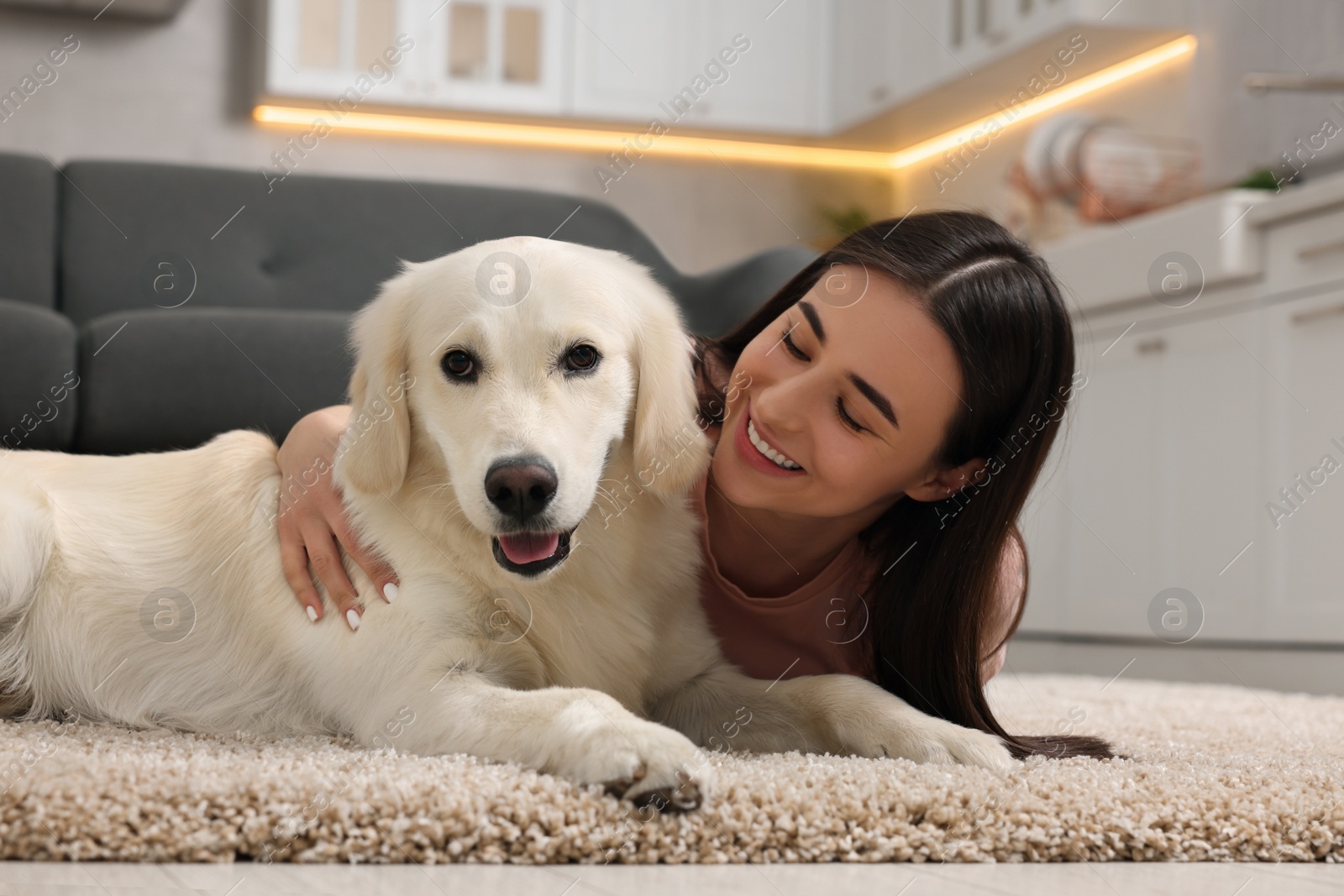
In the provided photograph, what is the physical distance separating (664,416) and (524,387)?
21 cm

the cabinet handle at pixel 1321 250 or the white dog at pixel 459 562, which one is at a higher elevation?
the cabinet handle at pixel 1321 250

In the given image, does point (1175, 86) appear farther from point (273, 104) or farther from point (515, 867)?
point (515, 867)

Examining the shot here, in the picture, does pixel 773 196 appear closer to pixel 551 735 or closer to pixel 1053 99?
pixel 1053 99

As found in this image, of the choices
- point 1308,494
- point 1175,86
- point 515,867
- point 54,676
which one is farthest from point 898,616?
point 1175,86

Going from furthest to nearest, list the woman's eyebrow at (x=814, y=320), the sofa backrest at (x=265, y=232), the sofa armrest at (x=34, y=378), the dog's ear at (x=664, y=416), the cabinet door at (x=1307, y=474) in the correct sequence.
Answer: the sofa backrest at (x=265, y=232), the cabinet door at (x=1307, y=474), the sofa armrest at (x=34, y=378), the woman's eyebrow at (x=814, y=320), the dog's ear at (x=664, y=416)

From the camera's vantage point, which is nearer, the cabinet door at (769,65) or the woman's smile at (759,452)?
the woman's smile at (759,452)

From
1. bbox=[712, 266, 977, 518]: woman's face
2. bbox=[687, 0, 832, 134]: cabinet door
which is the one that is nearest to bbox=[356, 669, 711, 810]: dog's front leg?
bbox=[712, 266, 977, 518]: woman's face

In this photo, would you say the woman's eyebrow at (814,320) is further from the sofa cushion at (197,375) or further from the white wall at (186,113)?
the white wall at (186,113)

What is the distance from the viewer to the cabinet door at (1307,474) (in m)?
3.06

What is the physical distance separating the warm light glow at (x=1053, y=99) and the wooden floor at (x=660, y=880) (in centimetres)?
432

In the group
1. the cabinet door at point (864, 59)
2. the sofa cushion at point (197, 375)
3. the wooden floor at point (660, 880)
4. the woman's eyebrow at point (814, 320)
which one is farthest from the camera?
the cabinet door at point (864, 59)

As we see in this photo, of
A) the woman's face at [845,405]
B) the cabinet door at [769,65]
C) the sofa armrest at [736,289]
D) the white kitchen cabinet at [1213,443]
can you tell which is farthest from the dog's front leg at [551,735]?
the cabinet door at [769,65]

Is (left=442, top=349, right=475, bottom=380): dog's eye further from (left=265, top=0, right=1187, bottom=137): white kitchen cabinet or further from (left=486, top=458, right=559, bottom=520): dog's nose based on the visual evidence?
(left=265, top=0, right=1187, bottom=137): white kitchen cabinet

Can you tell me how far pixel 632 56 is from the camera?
5.70 meters
